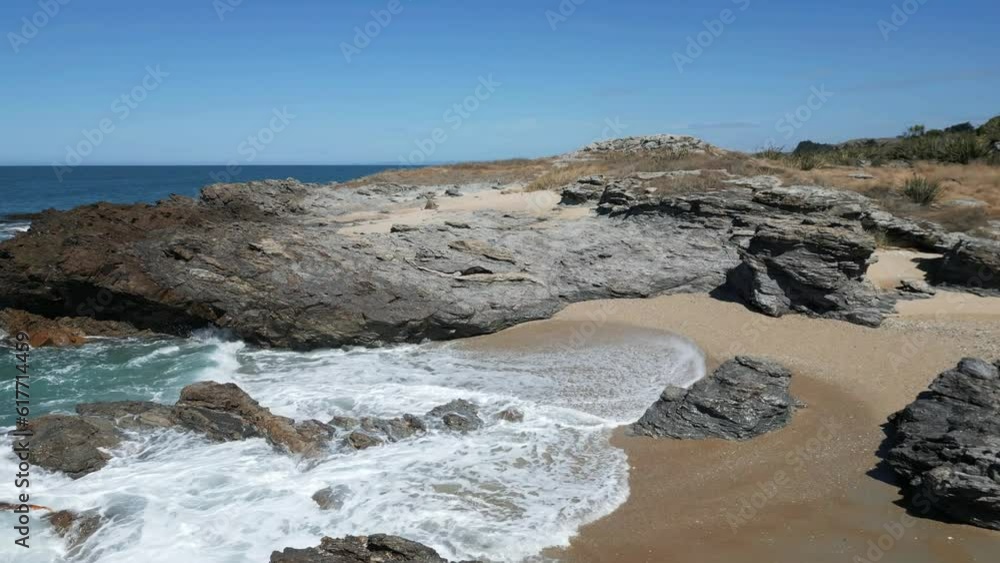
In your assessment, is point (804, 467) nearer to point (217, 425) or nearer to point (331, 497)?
point (331, 497)

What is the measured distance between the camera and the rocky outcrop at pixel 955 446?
6.31 m

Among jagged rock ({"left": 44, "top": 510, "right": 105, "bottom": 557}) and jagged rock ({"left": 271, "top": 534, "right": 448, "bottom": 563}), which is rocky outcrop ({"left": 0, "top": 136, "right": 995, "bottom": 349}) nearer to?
jagged rock ({"left": 44, "top": 510, "right": 105, "bottom": 557})

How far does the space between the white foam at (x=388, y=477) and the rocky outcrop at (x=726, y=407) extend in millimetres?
687

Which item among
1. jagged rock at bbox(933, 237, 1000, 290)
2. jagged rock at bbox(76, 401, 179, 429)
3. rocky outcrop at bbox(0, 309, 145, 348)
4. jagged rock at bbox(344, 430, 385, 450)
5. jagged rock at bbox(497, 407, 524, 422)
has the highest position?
jagged rock at bbox(933, 237, 1000, 290)

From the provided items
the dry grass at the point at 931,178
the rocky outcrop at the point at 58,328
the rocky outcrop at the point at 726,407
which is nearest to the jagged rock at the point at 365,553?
the rocky outcrop at the point at 726,407

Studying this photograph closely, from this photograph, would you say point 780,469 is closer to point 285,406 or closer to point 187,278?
point 285,406

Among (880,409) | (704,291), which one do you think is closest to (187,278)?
(704,291)

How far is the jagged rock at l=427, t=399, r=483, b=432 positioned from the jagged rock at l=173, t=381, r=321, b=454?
170 cm

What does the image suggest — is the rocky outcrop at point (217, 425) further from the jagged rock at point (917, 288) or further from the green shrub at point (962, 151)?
the green shrub at point (962, 151)

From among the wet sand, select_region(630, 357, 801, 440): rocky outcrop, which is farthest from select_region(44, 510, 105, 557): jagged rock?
select_region(630, 357, 801, 440): rocky outcrop

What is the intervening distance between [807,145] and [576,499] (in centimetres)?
3714

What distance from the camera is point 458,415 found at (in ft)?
28.9

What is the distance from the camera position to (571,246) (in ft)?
50.6

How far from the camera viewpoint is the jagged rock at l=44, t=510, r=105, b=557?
6133 mm
